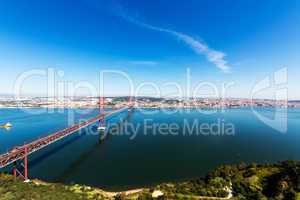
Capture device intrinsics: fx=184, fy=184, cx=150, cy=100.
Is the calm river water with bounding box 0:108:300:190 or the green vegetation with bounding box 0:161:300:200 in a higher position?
the green vegetation with bounding box 0:161:300:200

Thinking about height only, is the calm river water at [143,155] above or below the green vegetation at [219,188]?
below

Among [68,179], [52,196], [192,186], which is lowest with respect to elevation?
[68,179]

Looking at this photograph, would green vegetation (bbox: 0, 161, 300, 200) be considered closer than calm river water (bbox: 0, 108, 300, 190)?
Yes

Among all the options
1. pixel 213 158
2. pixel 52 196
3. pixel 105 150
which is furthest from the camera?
pixel 105 150

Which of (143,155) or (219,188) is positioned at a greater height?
(219,188)

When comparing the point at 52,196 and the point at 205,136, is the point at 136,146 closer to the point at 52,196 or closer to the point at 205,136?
the point at 205,136

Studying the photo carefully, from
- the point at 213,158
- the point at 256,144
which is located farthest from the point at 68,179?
the point at 256,144

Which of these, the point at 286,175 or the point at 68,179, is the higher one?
the point at 286,175

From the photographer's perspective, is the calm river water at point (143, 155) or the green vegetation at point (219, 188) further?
the calm river water at point (143, 155)
